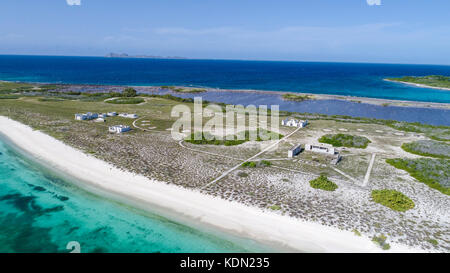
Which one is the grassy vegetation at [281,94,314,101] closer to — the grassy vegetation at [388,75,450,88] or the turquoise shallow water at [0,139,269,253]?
the turquoise shallow water at [0,139,269,253]

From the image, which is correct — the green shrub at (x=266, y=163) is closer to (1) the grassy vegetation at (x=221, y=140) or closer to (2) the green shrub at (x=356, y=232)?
(1) the grassy vegetation at (x=221, y=140)

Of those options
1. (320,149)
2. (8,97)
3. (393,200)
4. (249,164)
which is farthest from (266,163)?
(8,97)

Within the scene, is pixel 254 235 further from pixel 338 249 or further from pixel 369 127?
pixel 369 127

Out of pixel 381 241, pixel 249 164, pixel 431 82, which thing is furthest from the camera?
pixel 431 82

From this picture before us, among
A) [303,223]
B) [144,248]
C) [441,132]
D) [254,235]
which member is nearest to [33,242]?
[144,248]

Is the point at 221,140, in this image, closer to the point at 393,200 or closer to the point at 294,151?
the point at 294,151

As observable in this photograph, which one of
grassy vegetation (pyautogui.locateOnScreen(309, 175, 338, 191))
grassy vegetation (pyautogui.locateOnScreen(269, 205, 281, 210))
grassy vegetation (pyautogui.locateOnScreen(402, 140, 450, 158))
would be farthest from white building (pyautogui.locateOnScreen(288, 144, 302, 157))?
grassy vegetation (pyautogui.locateOnScreen(402, 140, 450, 158))
